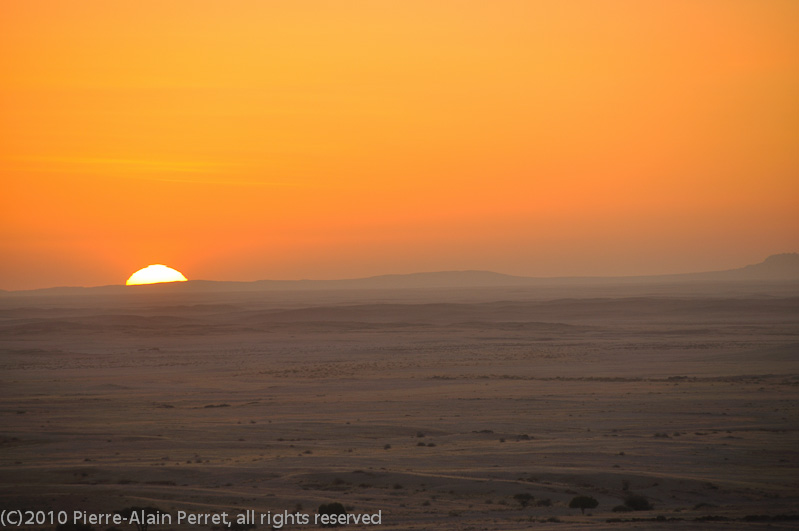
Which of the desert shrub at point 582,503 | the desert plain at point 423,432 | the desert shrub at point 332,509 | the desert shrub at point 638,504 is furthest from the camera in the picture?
the desert plain at point 423,432

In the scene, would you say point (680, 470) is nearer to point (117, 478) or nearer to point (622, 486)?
point (622, 486)

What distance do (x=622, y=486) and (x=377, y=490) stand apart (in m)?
5.06

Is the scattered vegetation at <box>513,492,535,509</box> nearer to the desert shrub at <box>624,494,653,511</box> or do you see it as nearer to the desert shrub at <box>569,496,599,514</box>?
the desert shrub at <box>569,496,599,514</box>

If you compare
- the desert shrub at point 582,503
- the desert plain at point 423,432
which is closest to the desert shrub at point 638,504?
the desert plain at point 423,432

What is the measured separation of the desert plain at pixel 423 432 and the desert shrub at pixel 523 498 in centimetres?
7

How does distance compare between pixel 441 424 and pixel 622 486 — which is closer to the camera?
pixel 622 486

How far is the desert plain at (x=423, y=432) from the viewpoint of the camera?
16359 mm

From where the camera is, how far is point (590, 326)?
78.4 meters

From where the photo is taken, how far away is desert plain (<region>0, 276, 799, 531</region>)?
16.4m

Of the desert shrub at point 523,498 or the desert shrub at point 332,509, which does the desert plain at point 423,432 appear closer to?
the desert shrub at point 523,498

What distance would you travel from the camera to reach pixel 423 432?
24.7 meters

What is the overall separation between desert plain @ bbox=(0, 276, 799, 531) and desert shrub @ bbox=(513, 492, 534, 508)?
2.8 inches

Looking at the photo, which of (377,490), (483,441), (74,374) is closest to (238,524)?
(377,490)

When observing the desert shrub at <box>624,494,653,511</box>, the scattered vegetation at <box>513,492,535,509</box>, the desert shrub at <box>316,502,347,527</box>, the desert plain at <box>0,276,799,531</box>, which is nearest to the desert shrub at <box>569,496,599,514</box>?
the desert plain at <box>0,276,799,531</box>
